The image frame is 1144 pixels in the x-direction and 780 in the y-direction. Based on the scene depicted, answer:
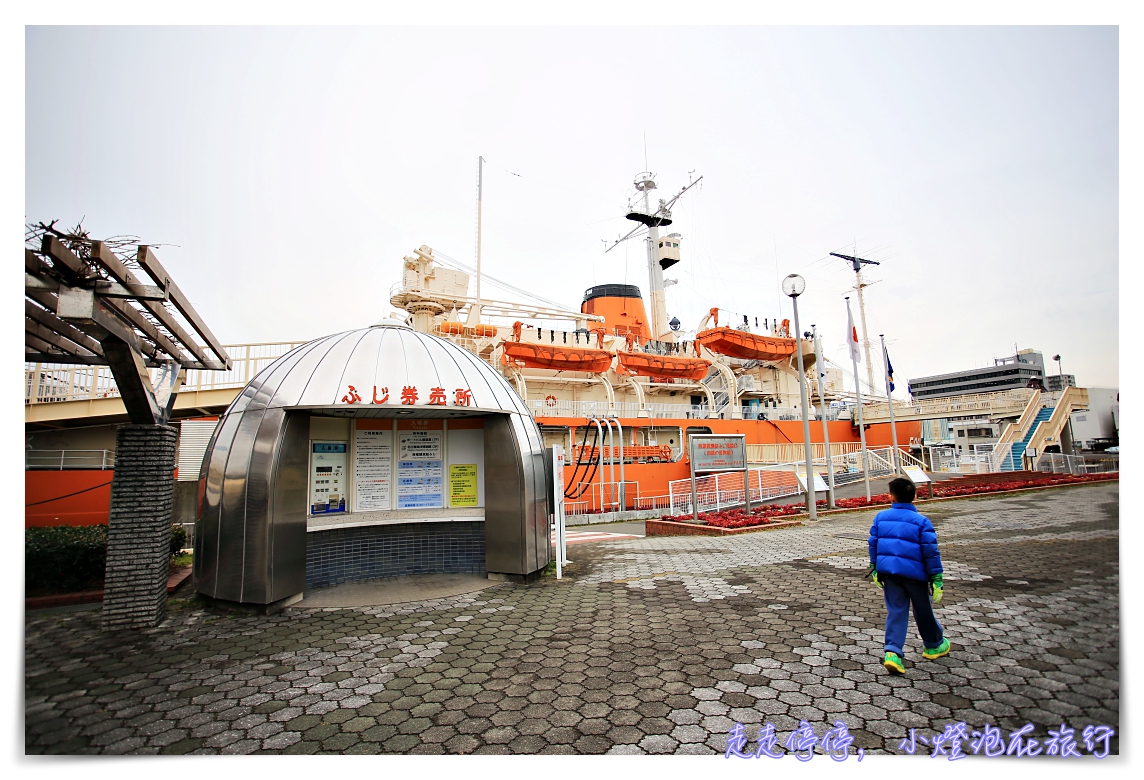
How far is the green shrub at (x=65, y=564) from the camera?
6.56 meters

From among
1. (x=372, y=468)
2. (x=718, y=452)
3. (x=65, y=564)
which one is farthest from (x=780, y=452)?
(x=65, y=564)

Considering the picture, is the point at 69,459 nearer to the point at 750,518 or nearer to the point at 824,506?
the point at 750,518

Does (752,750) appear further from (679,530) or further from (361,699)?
(679,530)

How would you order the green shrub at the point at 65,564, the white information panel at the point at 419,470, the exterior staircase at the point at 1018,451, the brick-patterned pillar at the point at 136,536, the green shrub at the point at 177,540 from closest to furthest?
the brick-patterned pillar at the point at 136,536 < the green shrub at the point at 65,564 < the white information panel at the point at 419,470 < the green shrub at the point at 177,540 < the exterior staircase at the point at 1018,451

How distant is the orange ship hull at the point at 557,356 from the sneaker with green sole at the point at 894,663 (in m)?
21.6

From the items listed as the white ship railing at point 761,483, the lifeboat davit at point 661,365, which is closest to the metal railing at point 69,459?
the white ship railing at point 761,483

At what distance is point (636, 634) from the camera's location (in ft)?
16.0

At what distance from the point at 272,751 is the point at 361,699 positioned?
65 centimetres

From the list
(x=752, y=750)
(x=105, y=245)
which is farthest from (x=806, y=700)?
(x=105, y=245)

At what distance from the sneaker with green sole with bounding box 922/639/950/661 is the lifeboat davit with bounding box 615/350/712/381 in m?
22.9

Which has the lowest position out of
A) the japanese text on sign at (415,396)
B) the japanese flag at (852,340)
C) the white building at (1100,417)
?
the white building at (1100,417)

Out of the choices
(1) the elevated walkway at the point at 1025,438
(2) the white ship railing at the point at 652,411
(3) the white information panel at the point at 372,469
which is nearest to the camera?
(3) the white information panel at the point at 372,469

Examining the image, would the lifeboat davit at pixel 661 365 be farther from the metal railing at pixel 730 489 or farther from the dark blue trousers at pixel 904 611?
the dark blue trousers at pixel 904 611

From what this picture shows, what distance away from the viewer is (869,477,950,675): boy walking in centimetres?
366
